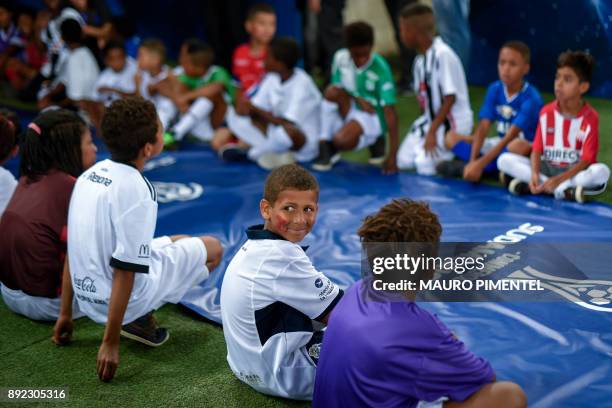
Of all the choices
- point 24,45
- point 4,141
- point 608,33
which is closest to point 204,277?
point 4,141

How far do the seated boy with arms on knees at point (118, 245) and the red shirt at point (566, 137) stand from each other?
2.43m

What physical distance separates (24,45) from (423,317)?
25.9 feet

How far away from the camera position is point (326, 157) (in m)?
5.49

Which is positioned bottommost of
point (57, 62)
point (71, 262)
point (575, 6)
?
point (71, 262)

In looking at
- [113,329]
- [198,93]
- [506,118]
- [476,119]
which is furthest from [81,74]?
[113,329]

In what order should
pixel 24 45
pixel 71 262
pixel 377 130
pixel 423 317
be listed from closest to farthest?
pixel 423 317 → pixel 71 262 → pixel 377 130 → pixel 24 45

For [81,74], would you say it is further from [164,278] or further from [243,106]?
[164,278]

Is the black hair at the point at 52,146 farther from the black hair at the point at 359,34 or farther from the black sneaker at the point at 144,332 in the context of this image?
the black hair at the point at 359,34

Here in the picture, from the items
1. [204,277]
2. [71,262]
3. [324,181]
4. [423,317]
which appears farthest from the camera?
[324,181]

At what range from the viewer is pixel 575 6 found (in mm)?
5430

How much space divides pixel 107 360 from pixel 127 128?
869 mm

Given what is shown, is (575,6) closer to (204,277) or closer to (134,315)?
(204,277)

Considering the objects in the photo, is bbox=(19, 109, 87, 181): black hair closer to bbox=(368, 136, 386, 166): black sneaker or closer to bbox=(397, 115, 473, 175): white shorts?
bbox=(397, 115, 473, 175): white shorts

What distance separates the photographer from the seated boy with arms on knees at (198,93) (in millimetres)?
6309
